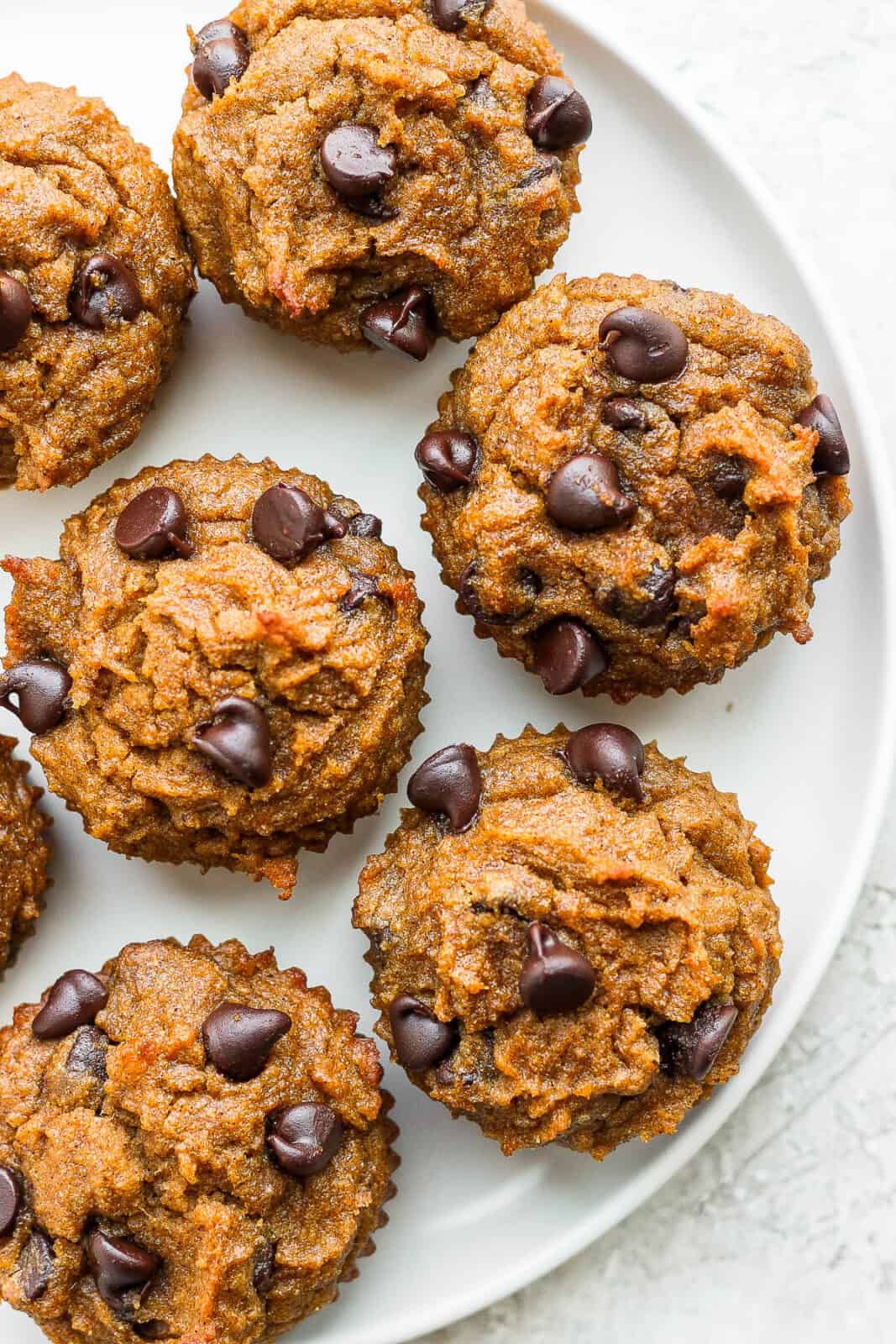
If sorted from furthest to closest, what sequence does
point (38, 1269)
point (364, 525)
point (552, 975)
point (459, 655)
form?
point (459, 655) < point (364, 525) < point (38, 1269) < point (552, 975)

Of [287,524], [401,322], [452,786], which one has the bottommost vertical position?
[452,786]

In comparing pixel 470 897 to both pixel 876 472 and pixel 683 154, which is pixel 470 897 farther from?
pixel 683 154

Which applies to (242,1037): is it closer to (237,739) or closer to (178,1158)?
(178,1158)

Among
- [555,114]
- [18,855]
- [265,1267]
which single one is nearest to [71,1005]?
[18,855]

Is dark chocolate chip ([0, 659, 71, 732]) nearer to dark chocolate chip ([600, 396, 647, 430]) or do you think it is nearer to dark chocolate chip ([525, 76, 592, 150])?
dark chocolate chip ([600, 396, 647, 430])

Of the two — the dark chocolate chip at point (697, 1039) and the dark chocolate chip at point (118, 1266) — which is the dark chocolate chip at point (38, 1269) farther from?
the dark chocolate chip at point (697, 1039)

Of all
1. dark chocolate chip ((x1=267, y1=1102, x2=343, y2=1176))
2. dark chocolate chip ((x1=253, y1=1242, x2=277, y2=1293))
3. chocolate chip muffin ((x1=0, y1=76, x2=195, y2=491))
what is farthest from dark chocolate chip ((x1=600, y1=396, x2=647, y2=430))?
dark chocolate chip ((x1=253, y1=1242, x2=277, y2=1293))
